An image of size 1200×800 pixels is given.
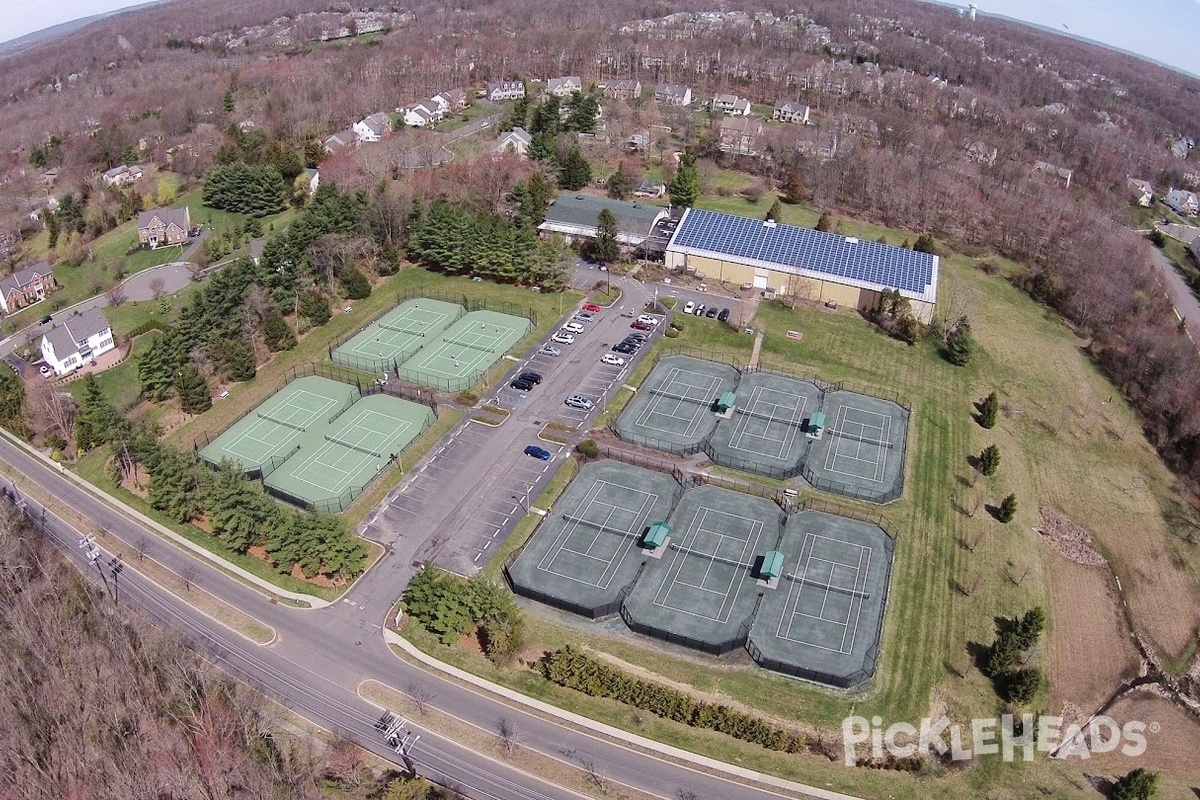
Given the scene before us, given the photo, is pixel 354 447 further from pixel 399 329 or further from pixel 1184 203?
pixel 1184 203

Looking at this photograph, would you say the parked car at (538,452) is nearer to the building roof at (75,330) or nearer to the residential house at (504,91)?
the building roof at (75,330)

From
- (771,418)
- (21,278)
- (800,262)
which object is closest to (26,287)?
(21,278)

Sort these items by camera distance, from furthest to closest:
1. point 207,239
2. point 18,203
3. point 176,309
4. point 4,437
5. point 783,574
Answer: point 18,203 → point 207,239 → point 176,309 → point 4,437 → point 783,574

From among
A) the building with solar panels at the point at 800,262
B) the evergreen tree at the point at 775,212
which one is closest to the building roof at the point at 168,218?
the building with solar panels at the point at 800,262

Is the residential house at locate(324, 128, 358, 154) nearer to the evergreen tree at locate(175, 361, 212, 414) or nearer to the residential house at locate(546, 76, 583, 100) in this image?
the residential house at locate(546, 76, 583, 100)

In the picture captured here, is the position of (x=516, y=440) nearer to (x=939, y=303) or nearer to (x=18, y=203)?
(x=939, y=303)

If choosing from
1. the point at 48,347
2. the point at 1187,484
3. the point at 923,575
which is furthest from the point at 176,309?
the point at 1187,484
